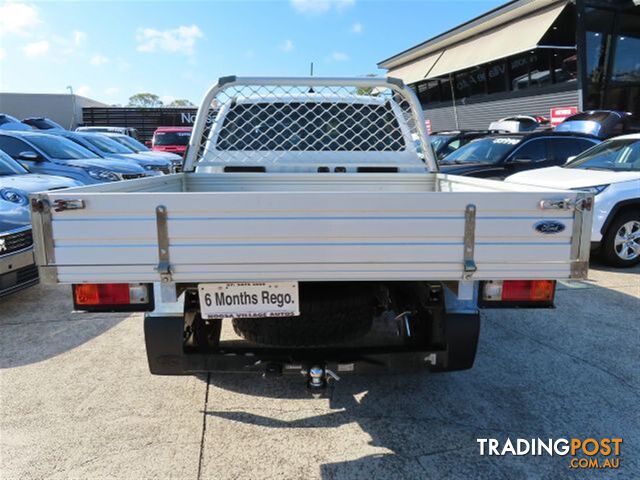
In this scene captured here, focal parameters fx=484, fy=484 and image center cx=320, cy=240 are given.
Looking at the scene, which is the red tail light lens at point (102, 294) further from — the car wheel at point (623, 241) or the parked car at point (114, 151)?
the parked car at point (114, 151)

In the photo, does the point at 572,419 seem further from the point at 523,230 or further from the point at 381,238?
the point at 381,238

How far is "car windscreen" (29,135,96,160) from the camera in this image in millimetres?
9102

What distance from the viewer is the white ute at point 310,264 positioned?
1998 mm

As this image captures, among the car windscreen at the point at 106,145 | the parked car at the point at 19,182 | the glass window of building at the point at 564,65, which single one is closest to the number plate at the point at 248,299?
the parked car at the point at 19,182

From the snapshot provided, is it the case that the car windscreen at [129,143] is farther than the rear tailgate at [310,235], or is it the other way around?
A: the car windscreen at [129,143]

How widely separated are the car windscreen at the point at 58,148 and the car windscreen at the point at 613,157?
347 inches

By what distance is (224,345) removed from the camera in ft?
8.89

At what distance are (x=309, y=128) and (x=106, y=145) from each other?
11.3 m

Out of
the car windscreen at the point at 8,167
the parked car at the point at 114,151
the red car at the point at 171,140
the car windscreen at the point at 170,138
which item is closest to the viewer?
the car windscreen at the point at 8,167

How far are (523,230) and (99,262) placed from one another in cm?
180

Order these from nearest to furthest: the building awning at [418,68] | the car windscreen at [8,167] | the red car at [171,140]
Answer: the car windscreen at [8,167] → the red car at [171,140] → the building awning at [418,68]

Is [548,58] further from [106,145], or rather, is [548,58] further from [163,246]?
[163,246]

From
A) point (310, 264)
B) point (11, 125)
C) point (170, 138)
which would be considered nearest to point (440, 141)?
point (310, 264)

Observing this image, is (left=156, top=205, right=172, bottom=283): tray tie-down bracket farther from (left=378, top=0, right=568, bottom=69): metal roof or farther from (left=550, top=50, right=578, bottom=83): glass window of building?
(left=378, top=0, right=568, bottom=69): metal roof
